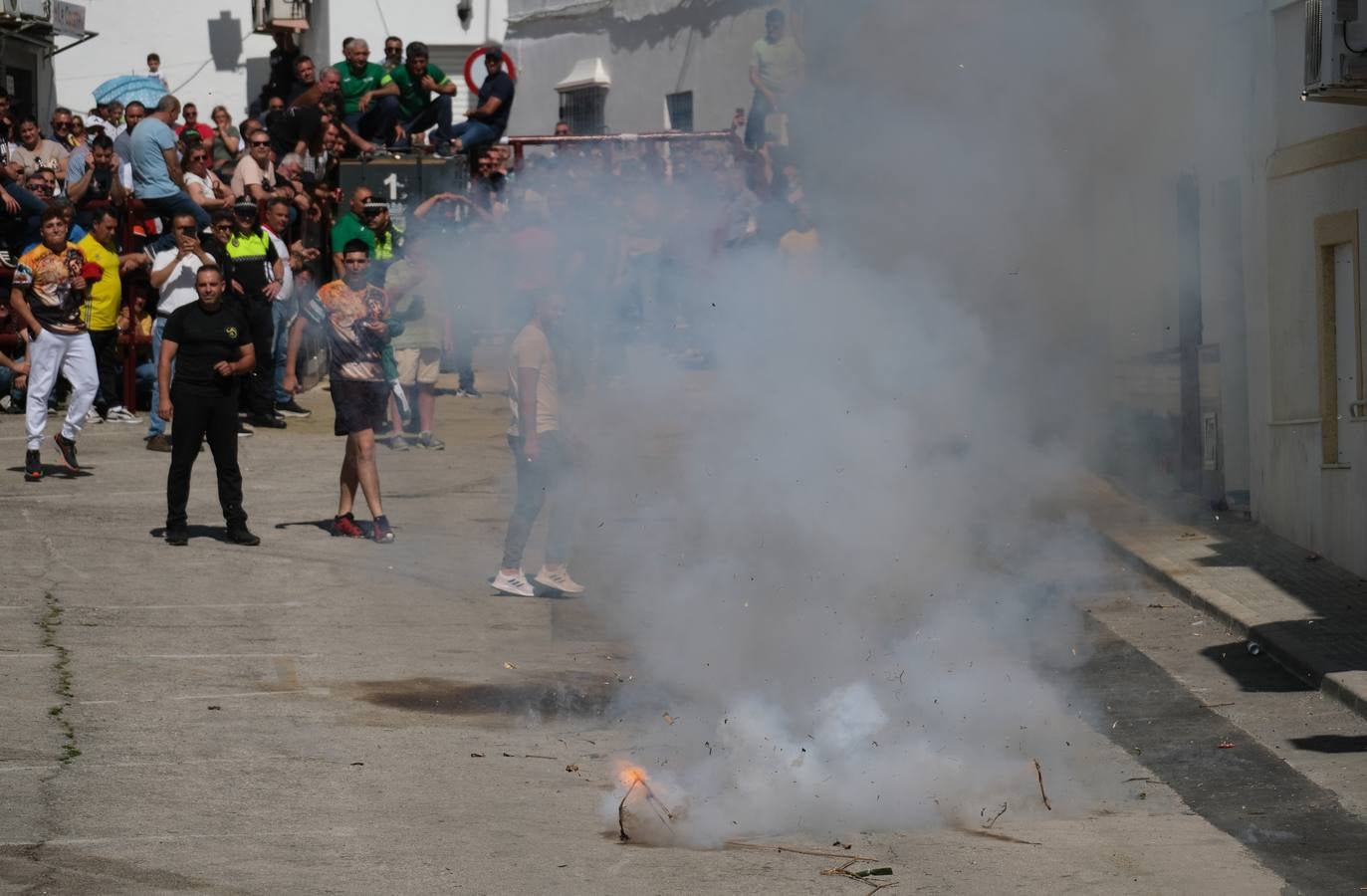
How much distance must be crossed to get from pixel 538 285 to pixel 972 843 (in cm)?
623

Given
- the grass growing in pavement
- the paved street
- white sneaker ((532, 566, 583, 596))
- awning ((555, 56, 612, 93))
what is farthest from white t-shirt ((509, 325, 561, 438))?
awning ((555, 56, 612, 93))

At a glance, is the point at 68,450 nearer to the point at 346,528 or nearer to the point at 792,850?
the point at 346,528

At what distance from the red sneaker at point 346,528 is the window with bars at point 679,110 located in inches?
409

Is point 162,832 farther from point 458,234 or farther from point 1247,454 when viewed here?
point 1247,454

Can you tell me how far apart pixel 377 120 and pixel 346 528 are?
8.02 m

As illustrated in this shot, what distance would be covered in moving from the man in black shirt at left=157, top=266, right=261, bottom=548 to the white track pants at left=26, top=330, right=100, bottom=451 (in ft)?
6.52

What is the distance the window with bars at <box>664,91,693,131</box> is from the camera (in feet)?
74.0

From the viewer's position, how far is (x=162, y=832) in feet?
21.5

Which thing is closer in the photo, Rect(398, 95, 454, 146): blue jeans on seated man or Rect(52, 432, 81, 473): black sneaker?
Rect(52, 432, 81, 473): black sneaker

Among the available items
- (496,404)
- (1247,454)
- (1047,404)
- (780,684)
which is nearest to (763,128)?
(1047,404)

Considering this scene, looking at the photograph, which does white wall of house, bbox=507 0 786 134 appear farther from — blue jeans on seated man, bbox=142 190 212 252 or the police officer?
blue jeans on seated man, bbox=142 190 212 252

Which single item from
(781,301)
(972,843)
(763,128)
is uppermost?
(763,128)

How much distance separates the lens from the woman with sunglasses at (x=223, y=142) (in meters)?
21.8

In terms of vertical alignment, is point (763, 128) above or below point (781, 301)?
above
